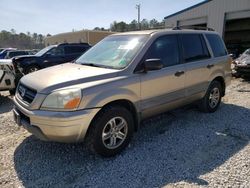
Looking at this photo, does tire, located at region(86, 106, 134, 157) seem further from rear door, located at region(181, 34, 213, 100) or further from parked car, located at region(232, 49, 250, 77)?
parked car, located at region(232, 49, 250, 77)

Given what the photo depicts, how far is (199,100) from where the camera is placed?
5.49 m

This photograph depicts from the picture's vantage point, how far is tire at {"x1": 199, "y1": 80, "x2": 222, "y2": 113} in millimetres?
5594

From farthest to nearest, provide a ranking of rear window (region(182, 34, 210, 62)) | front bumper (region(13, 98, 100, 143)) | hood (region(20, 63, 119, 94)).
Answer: rear window (region(182, 34, 210, 62)) → hood (region(20, 63, 119, 94)) → front bumper (region(13, 98, 100, 143))

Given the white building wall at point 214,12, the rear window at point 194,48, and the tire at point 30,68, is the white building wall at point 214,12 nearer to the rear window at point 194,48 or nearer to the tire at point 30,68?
the rear window at point 194,48

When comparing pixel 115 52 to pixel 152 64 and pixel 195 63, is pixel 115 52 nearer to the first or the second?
pixel 152 64

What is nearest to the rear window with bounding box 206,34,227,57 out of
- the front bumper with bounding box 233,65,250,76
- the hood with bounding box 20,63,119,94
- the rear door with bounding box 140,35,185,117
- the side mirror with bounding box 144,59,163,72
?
the rear door with bounding box 140,35,185,117

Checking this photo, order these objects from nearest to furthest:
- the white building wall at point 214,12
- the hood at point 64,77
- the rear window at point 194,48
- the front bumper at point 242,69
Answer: the hood at point 64,77 → the rear window at point 194,48 → the front bumper at point 242,69 → the white building wall at point 214,12

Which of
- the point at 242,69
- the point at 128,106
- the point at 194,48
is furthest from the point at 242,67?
the point at 128,106

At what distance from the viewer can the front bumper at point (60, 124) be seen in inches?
124

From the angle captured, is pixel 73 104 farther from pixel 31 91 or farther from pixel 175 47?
pixel 175 47

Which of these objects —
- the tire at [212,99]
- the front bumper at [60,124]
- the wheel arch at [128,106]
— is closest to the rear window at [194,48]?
the tire at [212,99]

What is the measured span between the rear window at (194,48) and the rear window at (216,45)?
12.1 inches

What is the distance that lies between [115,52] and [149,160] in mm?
1914

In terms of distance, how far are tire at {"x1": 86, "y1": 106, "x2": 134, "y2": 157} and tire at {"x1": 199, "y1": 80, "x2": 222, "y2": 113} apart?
243 cm
